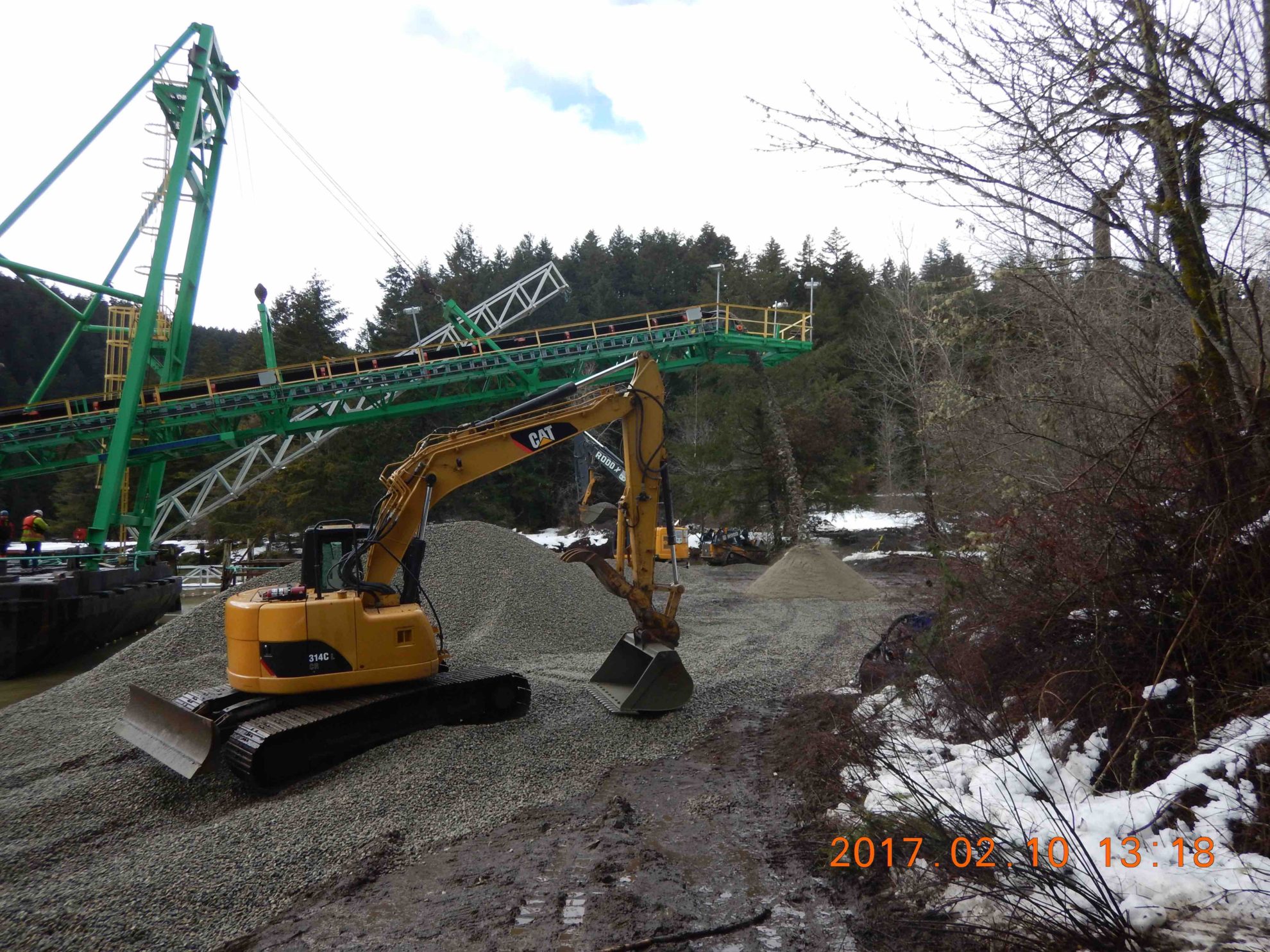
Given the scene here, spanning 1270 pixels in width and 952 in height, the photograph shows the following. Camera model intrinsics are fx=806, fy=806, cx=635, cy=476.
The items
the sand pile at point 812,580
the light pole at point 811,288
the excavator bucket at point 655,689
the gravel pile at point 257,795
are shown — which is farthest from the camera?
the light pole at point 811,288

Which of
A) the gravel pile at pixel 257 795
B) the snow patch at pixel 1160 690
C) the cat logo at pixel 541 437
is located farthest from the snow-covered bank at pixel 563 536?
the snow patch at pixel 1160 690

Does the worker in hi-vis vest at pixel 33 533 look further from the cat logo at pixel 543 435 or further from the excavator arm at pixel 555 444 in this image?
the cat logo at pixel 543 435

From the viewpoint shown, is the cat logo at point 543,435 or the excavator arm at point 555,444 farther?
the cat logo at point 543,435

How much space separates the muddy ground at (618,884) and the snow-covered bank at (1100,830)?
0.62 metres

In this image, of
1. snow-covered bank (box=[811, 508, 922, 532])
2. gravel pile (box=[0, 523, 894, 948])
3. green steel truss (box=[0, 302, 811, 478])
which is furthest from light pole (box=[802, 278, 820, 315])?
gravel pile (box=[0, 523, 894, 948])

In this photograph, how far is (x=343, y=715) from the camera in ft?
21.5

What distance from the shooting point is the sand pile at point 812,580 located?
57.8 feet

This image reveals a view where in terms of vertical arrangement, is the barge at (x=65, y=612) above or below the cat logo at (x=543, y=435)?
below

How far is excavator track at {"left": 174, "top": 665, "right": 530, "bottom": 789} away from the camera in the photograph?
6047 millimetres

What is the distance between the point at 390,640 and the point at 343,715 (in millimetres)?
727

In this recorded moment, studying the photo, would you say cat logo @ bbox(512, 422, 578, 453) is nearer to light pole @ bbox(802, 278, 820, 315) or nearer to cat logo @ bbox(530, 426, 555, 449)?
cat logo @ bbox(530, 426, 555, 449)
